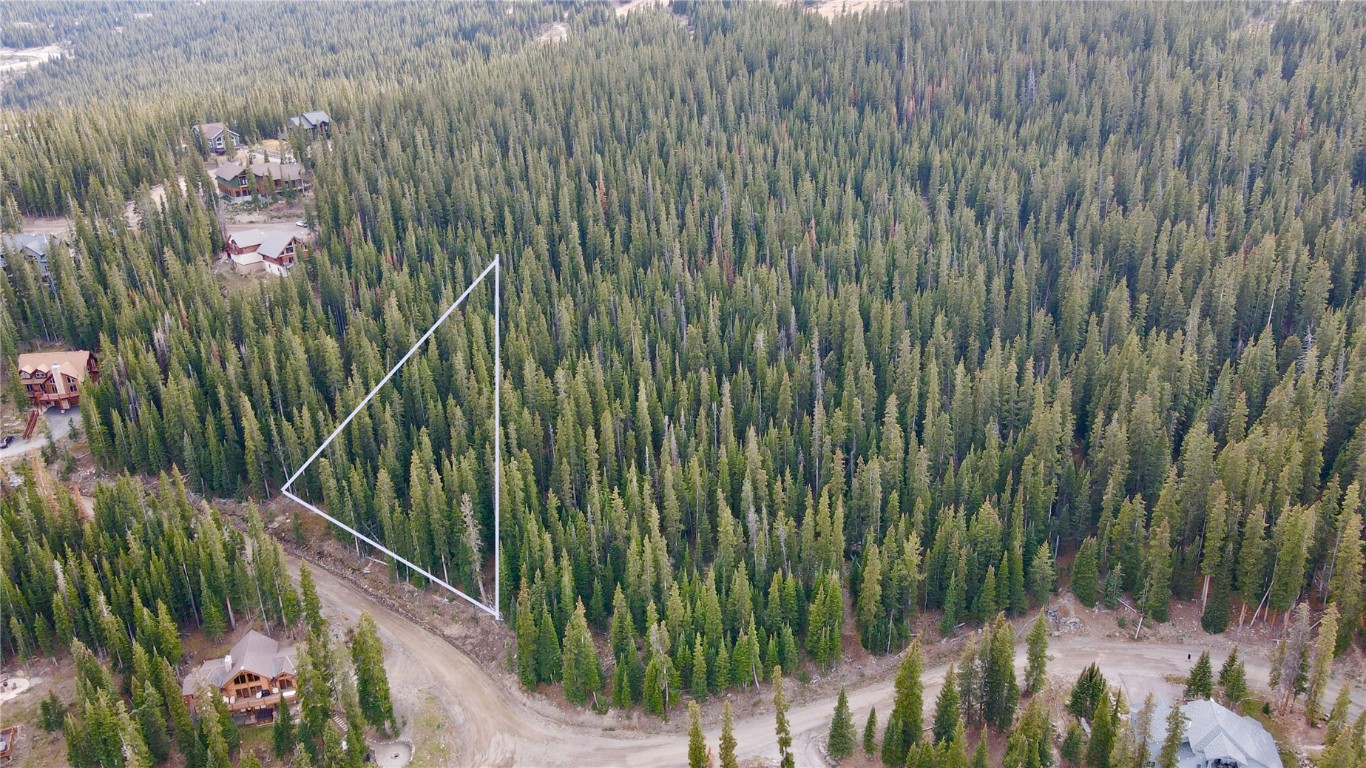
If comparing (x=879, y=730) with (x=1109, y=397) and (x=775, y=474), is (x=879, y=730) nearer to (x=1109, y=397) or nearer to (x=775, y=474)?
(x=775, y=474)

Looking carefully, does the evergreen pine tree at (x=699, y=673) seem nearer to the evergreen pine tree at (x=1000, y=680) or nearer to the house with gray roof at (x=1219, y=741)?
the evergreen pine tree at (x=1000, y=680)

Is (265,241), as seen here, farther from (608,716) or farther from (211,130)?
(608,716)

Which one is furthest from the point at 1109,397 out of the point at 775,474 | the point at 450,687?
the point at 450,687

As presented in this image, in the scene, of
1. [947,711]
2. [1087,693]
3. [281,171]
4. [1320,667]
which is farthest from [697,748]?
[281,171]

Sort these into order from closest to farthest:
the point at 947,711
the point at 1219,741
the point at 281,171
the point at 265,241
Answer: the point at 1219,741, the point at 947,711, the point at 265,241, the point at 281,171

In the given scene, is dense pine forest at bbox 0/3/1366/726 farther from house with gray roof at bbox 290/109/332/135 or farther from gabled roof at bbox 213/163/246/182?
gabled roof at bbox 213/163/246/182

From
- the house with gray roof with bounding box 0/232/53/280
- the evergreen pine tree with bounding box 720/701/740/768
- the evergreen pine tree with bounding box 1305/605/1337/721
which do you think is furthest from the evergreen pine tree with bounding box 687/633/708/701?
the house with gray roof with bounding box 0/232/53/280
